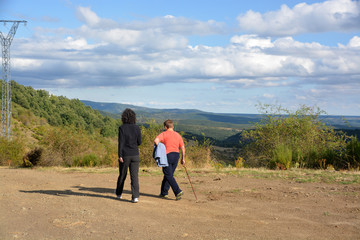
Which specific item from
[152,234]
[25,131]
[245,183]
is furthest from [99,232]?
[25,131]

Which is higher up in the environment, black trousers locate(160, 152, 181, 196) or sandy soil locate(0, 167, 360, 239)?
black trousers locate(160, 152, 181, 196)

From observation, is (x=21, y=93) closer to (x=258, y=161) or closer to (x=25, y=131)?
(x=25, y=131)

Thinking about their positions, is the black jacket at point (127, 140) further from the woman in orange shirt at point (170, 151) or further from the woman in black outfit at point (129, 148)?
the woman in orange shirt at point (170, 151)

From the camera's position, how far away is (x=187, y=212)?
8.00 m

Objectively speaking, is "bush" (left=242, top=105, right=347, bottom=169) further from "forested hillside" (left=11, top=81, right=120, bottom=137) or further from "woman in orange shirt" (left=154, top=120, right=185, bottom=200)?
"forested hillside" (left=11, top=81, right=120, bottom=137)

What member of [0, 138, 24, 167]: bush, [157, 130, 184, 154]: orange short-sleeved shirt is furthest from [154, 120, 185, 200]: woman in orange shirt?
[0, 138, 24, 167]: bush

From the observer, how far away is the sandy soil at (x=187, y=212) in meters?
6.45

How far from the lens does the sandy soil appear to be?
645 cm

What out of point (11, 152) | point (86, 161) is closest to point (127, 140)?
point (86, 161)

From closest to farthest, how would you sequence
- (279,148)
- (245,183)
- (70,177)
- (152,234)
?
(152,234) < (245,183) < (70,177) < (279,148)

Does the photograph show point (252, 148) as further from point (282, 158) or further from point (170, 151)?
point (170, 151)

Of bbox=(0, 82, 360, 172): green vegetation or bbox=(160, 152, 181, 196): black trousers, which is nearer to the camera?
bbox=(160, 152, 181, 196): black trousers

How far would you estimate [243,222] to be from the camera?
23.5 feet

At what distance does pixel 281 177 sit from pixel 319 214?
17.0ft
